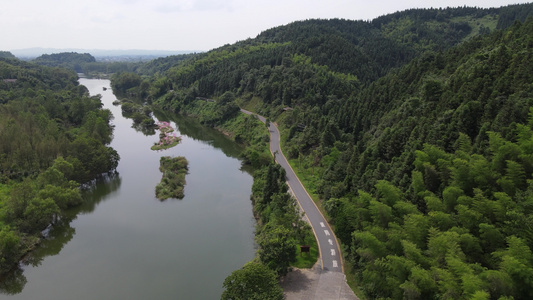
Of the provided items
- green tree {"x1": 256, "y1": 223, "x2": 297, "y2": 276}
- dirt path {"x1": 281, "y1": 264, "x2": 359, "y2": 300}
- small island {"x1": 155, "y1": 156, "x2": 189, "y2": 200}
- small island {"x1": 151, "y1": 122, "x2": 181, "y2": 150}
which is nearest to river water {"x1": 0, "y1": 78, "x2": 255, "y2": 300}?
small island {"x1": 155, "y1": 156, "x2": 189, "y2": 200}

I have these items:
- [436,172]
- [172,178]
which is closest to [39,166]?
[172,178]

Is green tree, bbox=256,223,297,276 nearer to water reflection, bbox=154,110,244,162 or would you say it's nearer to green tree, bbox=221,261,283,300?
green tree, bbox=221,261,283,300

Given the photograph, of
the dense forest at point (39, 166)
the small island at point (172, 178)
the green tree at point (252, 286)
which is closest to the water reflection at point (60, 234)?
the dense forest at point (39, 166)

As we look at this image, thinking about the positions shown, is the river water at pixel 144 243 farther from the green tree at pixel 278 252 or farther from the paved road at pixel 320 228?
the paved road at pixel 320 228

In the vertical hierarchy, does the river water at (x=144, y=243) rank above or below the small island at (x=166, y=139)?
below

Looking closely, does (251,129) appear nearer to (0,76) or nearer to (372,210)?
(372,210)

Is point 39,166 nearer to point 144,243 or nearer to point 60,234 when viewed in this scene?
point 60,234

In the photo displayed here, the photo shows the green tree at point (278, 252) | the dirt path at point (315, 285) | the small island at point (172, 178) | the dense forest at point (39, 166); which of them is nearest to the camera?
the dirt path at point (315, 285)
